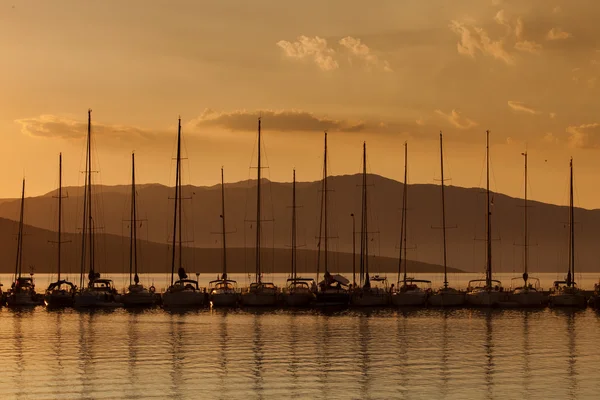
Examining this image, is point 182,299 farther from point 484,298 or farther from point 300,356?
point 300,356

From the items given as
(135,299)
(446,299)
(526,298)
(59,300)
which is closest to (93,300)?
(135,299)

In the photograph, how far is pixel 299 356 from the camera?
199ft

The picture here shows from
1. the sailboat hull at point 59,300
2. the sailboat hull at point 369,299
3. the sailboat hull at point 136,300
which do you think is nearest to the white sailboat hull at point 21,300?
the sailboat hull at point 59,300

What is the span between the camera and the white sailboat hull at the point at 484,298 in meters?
110

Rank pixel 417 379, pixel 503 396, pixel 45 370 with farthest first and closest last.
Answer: pixel 45 370 → pixel 417 379 → pixel 503 396

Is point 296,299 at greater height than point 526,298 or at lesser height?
lesser

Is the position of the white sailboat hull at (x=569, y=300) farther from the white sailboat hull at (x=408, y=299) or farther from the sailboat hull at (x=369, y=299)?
the sailboat hull at (x=369, y=299)

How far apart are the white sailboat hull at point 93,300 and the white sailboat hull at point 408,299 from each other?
1125 inches

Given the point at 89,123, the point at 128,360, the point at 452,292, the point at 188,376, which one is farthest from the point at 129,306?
the point at 188,376

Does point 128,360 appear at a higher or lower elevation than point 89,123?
lower

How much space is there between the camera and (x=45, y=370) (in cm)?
5425

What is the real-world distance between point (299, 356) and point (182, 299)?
49.3 m

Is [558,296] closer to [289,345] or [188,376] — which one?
[289,345]

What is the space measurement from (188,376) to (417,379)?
10.7 metres
